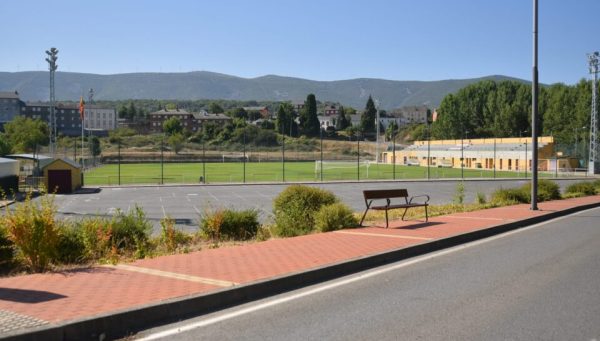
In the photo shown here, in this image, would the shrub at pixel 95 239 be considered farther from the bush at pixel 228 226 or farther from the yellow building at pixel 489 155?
the yellow building at pixel 489 155

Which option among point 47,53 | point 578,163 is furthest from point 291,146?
point 47,53

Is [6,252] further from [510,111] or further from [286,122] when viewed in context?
[286,122]

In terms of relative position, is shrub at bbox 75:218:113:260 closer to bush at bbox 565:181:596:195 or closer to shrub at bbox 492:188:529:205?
shrub at bbox 492:188:529:205

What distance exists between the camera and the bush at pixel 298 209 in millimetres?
14102

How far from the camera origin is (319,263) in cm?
939

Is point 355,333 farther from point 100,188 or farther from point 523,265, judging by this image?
point 100,188

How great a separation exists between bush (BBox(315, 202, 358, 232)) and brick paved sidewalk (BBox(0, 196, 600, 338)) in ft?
2.12

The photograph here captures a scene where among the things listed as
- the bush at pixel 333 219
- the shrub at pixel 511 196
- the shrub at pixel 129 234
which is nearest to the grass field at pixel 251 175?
the shrub at pixel 511 196

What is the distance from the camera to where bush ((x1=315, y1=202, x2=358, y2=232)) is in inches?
552

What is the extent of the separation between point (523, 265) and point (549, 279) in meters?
1.19

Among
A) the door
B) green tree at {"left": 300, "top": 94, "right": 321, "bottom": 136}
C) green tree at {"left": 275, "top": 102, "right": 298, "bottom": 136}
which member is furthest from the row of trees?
the door

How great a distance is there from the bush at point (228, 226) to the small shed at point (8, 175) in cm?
2805

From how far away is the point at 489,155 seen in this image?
291ft

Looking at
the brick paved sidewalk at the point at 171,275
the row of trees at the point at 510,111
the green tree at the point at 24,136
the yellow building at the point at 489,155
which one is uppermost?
the row of trees at the point at 510,111
